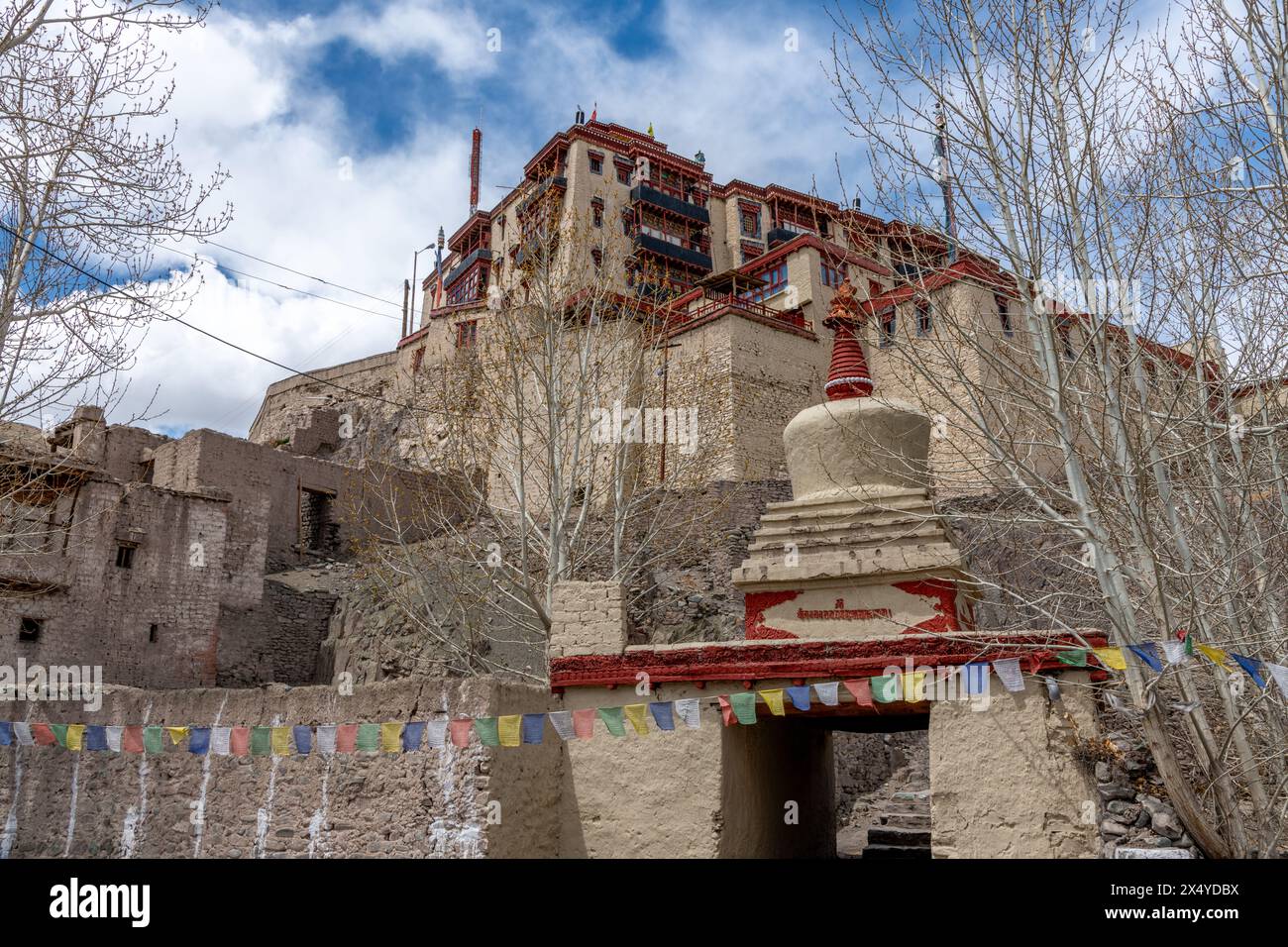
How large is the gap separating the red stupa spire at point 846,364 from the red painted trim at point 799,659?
504 cm

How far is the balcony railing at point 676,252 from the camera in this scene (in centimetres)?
5050

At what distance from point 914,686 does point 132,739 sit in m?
9.09

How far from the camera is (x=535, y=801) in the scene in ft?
32.8

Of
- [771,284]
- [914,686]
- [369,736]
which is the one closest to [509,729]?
[369,736]

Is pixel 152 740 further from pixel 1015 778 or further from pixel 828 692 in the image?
pixel 1015 778

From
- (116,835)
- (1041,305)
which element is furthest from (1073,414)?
(116,835)

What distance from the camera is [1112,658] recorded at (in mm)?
7992

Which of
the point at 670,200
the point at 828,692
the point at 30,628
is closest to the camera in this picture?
the point at 828,692

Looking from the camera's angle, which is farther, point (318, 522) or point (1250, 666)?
point (318, 522)

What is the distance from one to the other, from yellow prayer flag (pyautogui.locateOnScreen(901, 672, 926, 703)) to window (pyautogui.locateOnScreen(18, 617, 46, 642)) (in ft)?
65.9

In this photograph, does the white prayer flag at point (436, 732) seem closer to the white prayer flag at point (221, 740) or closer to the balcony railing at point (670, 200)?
the white prayer flag at point (221, 740)

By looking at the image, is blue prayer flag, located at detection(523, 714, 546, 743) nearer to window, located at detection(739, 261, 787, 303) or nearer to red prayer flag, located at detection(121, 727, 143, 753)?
red prayer flag, located at detection(121, 727, 143, 753)

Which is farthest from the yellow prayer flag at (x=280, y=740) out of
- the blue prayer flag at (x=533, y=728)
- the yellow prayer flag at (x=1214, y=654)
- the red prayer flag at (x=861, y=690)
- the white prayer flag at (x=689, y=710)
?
the yellow prayer flag at (x=1214, y=654)
